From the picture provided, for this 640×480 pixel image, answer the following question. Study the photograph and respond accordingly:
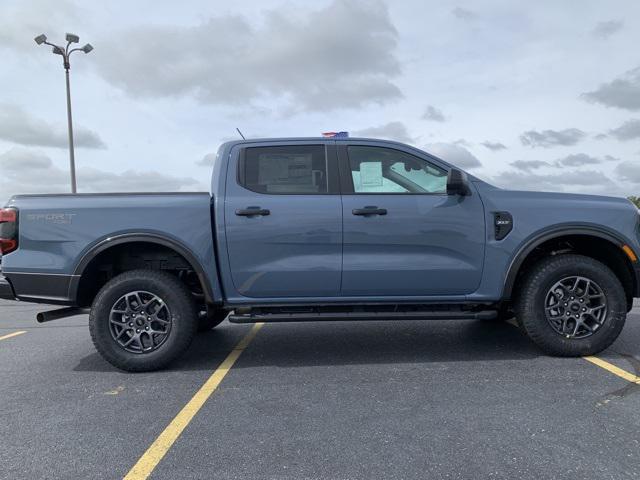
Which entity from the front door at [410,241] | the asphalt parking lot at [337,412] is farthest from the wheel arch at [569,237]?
the asphalt parking lot at [337,412]

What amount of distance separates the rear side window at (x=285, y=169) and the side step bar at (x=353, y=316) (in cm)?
108

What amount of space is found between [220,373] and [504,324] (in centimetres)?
350

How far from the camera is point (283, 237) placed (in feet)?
13.8

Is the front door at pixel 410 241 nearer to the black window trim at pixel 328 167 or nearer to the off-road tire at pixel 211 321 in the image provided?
the black window trim at pixel 328 167

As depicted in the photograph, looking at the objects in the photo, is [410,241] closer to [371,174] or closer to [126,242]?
[371,174]

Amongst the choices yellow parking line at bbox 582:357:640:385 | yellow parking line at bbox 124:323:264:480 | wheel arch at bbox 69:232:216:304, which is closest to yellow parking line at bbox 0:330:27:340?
wheel arch at bbox 69:232:216:304

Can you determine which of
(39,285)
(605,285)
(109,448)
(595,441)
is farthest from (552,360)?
(39,285)

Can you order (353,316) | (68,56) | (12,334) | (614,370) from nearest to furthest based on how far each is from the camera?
(614,370) → (353,316) → (12,334) → (68,56)

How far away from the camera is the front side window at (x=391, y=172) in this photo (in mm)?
4375

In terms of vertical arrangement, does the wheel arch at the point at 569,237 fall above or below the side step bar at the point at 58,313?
above

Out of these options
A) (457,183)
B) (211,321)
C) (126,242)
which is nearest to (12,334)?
(211,321)

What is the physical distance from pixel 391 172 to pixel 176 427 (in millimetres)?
2709

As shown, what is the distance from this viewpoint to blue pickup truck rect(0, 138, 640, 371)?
421cm

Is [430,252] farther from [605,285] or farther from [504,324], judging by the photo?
[504,324]
